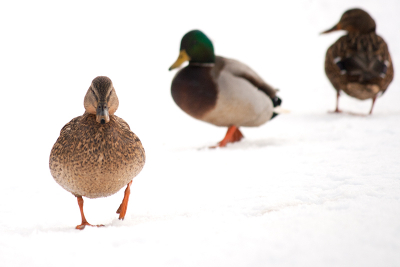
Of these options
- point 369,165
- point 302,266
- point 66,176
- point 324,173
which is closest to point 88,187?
point 66,176

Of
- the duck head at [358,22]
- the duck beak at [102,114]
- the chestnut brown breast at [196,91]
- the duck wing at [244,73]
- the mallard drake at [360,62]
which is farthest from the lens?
the duck head at [358,22]

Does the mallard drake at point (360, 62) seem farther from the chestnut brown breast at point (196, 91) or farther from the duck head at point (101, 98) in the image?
the duck head at point (101, 98)

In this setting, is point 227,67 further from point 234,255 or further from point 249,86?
point 234,255

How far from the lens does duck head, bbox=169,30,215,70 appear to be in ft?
13.2

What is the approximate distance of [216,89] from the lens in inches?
150

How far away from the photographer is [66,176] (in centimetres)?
206

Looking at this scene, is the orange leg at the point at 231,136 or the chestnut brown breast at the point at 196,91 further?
the orange leg at the point at 231,136

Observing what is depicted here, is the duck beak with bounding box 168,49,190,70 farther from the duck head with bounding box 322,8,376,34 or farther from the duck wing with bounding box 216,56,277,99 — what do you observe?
the duck head with bounding box 322,8,376,34

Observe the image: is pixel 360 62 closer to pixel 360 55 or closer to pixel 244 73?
pixel 360 55

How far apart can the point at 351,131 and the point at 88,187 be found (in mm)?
2765

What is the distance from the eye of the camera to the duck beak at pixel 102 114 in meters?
1.93

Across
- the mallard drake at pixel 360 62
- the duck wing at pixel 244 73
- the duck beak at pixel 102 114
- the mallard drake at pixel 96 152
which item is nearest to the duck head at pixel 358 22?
the mallard drake at pixel 360 62

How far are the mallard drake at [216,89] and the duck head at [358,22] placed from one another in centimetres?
181

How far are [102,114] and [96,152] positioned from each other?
19cm
